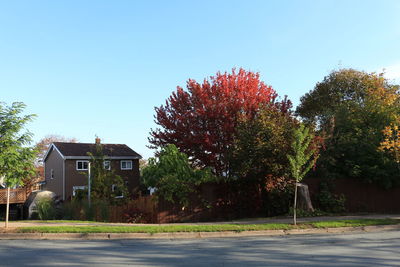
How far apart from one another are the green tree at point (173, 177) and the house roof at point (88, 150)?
15602 mm

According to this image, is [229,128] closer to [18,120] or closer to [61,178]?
[18,120]

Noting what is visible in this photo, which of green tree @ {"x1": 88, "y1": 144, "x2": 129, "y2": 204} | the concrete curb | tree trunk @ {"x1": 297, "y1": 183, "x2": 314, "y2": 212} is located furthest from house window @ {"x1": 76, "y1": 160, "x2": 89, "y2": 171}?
A: the concrete curb

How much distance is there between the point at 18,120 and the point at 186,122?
10.7 m

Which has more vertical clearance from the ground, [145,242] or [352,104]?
[352,104]

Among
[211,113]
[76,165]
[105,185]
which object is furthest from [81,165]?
[211,113]

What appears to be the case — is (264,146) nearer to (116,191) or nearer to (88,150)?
(116,191)

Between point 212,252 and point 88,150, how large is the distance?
29320mm

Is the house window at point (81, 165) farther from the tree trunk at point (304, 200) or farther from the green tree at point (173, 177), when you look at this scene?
the tree trunk at point (304, 200)

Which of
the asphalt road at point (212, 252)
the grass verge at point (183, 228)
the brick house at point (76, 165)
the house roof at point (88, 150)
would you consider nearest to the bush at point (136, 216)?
the grass verge at point (183, 228)

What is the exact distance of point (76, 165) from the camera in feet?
113

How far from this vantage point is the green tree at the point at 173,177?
58.9 feet

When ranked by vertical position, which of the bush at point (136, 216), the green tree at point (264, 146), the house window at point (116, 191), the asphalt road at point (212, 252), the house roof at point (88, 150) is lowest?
the asphalt road at point (212, 252)

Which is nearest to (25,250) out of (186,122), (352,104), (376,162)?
(186,122)

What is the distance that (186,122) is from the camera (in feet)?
73.3
